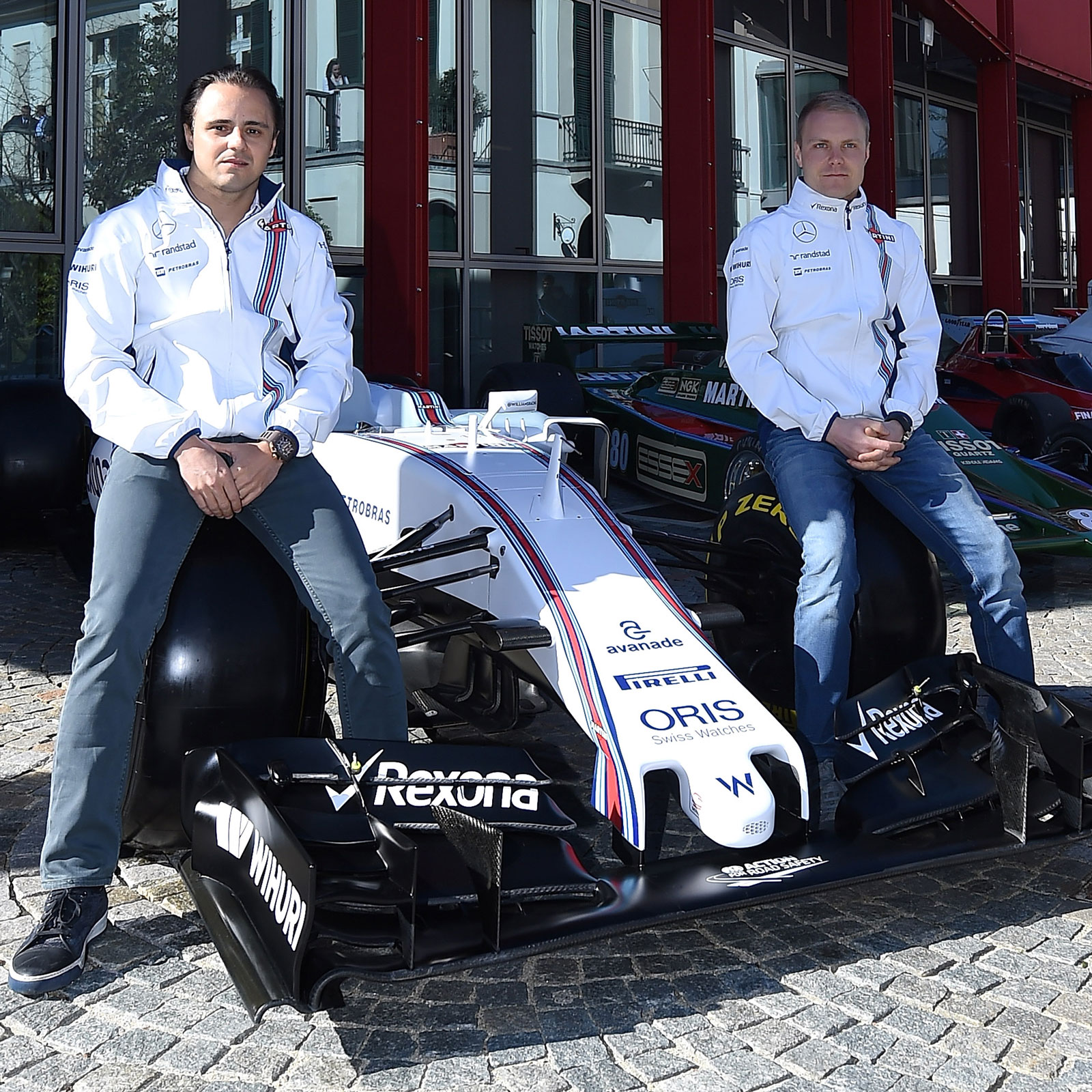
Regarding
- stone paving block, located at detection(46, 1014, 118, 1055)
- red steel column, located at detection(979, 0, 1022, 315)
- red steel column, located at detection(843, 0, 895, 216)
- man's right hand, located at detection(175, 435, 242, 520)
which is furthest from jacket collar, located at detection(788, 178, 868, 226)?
red steel column, located at detection(979, 0, 1022, 315)

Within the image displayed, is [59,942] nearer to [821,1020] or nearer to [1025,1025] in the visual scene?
[821,1020]

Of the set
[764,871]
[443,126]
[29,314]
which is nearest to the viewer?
[764,871]

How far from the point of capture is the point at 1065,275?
24.7m

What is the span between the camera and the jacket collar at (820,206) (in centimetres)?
367

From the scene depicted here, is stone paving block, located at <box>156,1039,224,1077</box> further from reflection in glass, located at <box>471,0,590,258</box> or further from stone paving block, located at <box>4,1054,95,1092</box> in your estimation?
reflection in glass, located at <box>471,0,590,258</box>

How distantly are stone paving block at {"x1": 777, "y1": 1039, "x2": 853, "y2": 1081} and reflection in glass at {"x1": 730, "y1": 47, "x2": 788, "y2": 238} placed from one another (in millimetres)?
14562

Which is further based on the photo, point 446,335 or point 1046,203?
point 1046,203

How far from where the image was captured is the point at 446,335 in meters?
12.5

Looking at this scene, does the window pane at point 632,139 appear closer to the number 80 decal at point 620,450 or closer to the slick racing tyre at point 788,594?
the number 80 decal at point 620,450

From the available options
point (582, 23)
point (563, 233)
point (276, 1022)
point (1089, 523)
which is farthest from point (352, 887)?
point (582, 23)

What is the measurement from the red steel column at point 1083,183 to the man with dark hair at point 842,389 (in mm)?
17682

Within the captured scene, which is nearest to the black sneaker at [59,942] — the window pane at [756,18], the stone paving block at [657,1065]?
the stone paving block at [657,1065]

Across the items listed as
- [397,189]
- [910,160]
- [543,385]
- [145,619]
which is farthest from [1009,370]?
[910,160]

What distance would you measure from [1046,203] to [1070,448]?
1812cm
